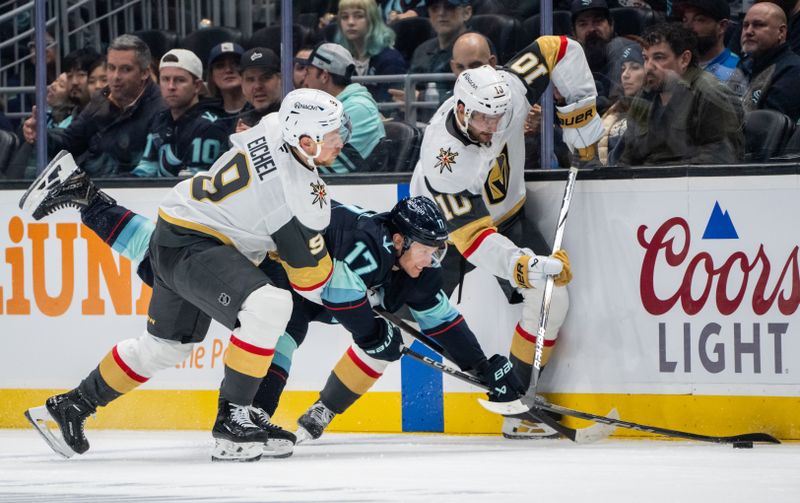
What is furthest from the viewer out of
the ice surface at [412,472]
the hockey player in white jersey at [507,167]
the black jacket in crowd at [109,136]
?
the black jacket in crowd at [109,136]

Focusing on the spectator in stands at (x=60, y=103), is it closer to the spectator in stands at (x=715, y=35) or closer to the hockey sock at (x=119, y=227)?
the hockey sock at (x=119, y=227)

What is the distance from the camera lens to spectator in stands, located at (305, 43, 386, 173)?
5.66 meters

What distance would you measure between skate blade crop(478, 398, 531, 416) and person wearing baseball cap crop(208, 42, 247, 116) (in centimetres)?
167

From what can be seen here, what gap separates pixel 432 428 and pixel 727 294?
4.04 ft

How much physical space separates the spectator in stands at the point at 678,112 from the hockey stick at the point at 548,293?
0.83ft

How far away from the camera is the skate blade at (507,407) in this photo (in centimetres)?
500

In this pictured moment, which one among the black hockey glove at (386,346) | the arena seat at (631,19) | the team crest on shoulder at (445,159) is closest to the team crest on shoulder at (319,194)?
the black hockey glove at (386,346)

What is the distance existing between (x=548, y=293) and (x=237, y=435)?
1196 mm

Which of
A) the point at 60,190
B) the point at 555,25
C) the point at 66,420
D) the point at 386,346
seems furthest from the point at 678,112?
the point at 66,420

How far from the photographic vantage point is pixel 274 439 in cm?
492

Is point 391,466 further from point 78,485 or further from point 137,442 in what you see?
point 137,442

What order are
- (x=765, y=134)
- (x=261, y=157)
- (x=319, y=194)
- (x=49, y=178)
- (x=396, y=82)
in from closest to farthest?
(x=319, y=194) → (x=261, y=157) → (x=765, y=134) → (x=49, y=178) → (x=396, y=82)

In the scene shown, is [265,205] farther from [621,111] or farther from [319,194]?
[621,111]

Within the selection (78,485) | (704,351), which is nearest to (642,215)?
(704,351)
